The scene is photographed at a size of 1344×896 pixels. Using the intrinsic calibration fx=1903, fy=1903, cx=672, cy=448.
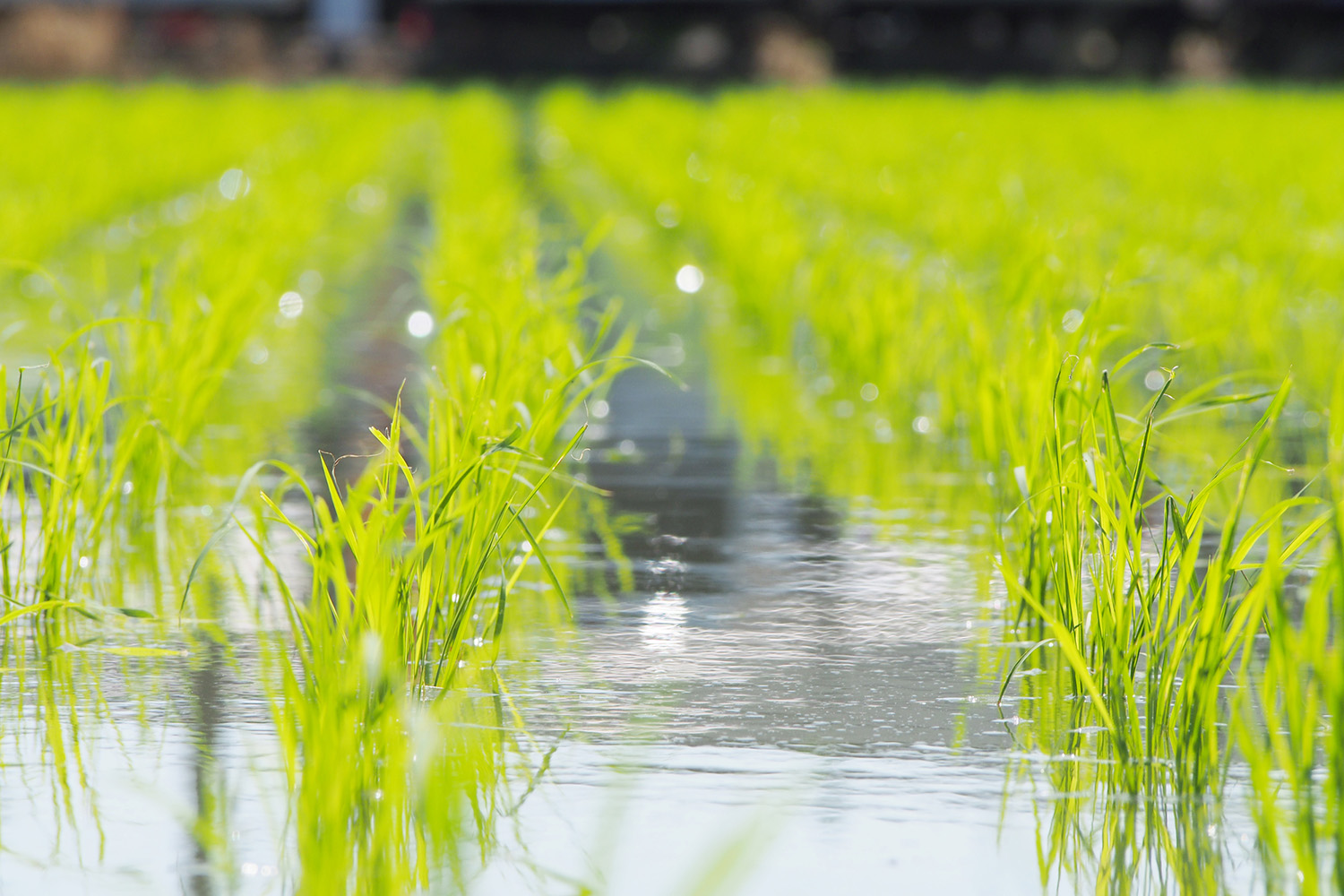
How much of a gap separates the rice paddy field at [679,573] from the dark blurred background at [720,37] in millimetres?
19319

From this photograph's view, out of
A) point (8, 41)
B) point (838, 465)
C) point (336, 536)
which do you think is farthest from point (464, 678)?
point (8, 41)

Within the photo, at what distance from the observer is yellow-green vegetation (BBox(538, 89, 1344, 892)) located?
230 cm

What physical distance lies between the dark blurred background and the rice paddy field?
19319 mm

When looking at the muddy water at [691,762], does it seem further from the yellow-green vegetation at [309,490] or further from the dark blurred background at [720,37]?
the dark blurred background at [720,37]

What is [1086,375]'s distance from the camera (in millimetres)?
3195

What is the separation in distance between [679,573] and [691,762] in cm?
99

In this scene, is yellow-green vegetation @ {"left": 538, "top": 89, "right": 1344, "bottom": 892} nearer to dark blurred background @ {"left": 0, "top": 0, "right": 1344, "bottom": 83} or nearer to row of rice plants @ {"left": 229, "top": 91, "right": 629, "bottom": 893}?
row of rice plants @ {"left": 229, "top": 91, "right": 629, "bottom": 893}

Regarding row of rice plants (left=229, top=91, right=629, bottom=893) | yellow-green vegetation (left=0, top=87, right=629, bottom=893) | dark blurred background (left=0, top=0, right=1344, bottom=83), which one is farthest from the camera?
dark blurred background (left=0, top=0, right=1344, bottom=83)

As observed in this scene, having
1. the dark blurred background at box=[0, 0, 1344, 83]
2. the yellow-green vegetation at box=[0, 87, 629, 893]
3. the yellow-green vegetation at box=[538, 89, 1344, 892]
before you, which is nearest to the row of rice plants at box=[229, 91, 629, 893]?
the yellow-green vegetation at box=[0, 87, 629, 893]

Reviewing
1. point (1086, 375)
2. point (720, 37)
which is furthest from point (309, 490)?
point (720, 37)

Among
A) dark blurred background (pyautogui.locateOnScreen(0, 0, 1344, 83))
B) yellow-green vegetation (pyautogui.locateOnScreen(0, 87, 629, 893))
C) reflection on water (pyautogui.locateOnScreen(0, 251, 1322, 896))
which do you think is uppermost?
dark blurred background (pyautogui.locateOnScreen(0, 0, 1344, 83))

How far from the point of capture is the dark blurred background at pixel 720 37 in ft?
85.3

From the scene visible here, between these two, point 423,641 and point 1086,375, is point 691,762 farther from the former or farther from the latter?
point 1086,375

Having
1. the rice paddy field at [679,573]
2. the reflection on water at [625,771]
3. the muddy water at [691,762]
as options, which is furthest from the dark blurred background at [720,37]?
the reflection on water at [625,771]
